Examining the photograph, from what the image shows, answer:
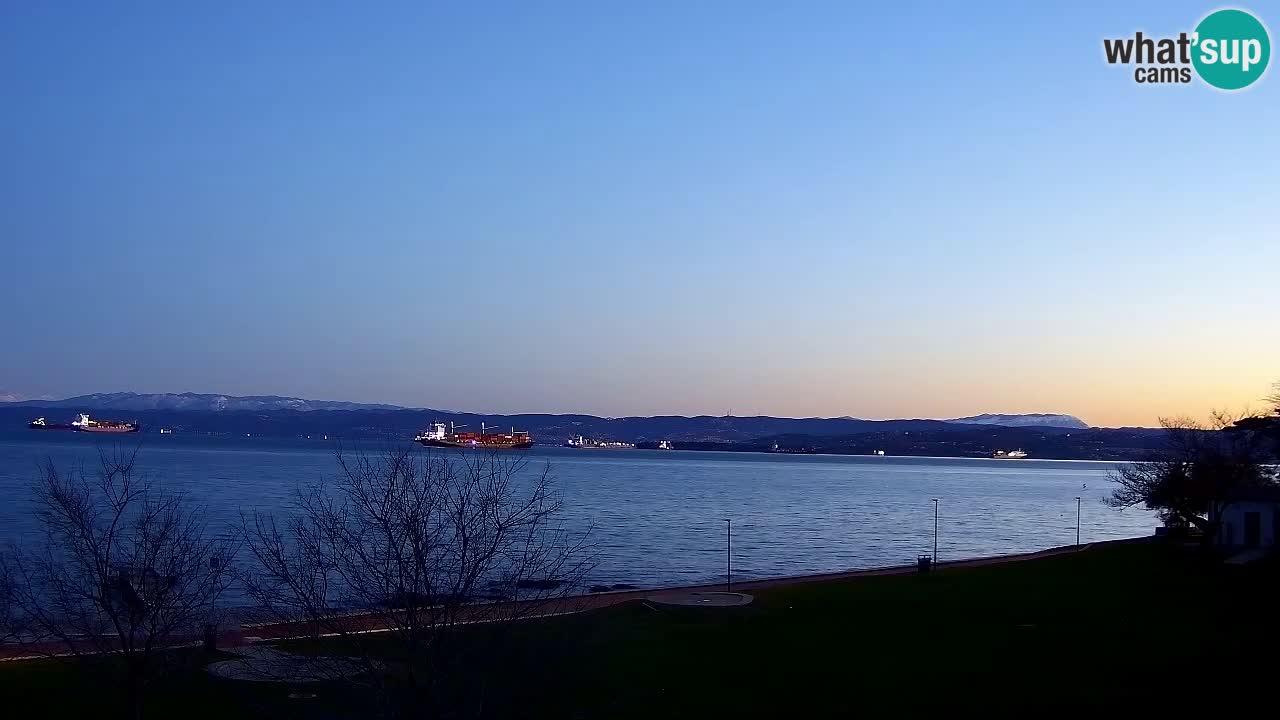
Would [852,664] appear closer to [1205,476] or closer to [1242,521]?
[1242,521]

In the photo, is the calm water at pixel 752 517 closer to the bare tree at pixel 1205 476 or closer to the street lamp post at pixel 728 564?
the street lamp post at pixel 728 564

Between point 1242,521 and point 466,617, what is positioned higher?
point 466,617

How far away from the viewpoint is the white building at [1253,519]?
36.9 m

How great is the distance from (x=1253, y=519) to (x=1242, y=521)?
449mm

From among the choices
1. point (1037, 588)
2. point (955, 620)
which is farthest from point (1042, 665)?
point (1037, 588)

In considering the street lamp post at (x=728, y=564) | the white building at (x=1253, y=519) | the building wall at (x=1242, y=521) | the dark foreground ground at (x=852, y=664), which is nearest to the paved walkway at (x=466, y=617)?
the street lamp post at (x=728, y=564)

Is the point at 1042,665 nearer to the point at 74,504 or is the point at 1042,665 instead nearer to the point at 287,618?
the point at 287,618

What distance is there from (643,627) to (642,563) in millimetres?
25139

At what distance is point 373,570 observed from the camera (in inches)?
449

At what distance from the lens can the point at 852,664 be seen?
2211 centimetres

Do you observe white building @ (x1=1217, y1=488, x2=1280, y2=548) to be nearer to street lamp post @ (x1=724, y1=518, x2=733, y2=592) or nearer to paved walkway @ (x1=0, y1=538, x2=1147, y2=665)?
paved walkway @ (x1=0, y1=538, x2=1147, y2=665)

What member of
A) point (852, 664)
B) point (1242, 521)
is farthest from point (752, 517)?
point (852, 664)

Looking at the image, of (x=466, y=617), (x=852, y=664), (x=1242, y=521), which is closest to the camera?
(x=466, y=617)

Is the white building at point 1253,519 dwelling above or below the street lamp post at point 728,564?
above
